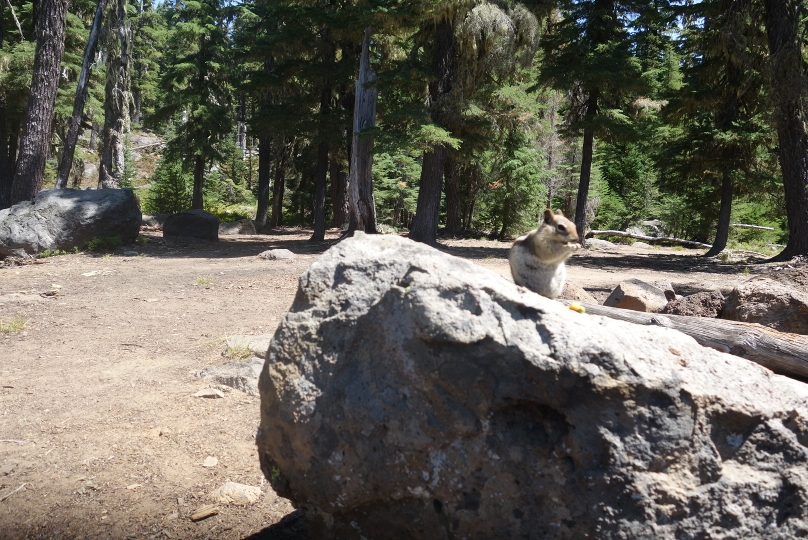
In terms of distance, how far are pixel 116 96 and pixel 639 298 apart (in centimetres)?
1942

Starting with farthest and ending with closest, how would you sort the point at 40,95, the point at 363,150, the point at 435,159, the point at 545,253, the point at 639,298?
the point at 435,159, the point at 363,150, the point at 40,95, the point at 639,298, the point at 545,253

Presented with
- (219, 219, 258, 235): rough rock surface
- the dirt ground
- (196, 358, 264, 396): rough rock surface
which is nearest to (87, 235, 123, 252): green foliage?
the dirt ground

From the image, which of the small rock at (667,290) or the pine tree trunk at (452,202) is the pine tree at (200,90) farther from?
the small rock at (667,290)

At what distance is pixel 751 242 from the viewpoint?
85.1ft

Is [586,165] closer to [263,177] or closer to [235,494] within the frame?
[263,177]

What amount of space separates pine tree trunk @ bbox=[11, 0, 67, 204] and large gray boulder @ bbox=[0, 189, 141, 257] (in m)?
1.55

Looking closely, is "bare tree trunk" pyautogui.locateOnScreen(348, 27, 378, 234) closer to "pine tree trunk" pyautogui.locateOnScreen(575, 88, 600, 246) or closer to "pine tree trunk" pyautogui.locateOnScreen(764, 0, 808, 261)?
"pine tree trunk" pyautogui.locateOnScreen(575, 88, 600, 246)

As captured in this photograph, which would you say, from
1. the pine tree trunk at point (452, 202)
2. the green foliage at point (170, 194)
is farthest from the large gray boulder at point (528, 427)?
the green foliage at point (170, 194)

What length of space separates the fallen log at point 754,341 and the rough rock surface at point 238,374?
3125 mm

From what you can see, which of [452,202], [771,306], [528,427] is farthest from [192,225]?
[528,427]

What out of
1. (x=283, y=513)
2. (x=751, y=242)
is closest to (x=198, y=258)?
(x=283, y=513)

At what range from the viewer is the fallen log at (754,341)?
4.18 meters

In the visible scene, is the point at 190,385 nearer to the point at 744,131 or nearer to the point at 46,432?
the point at 46,432

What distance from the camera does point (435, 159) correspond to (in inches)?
651
